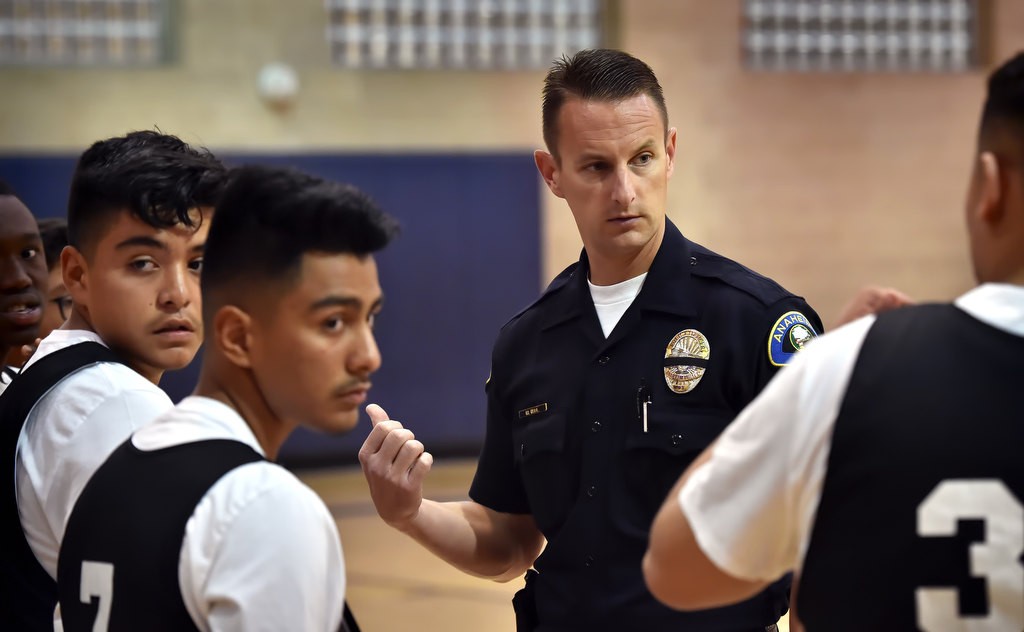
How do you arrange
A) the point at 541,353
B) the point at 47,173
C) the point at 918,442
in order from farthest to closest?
the point at 47,173, the point at 541,353, the point at 918,442

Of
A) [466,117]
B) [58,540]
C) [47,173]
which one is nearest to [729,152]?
[466,117]

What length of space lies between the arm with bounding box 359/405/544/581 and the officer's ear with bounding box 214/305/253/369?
0.73m

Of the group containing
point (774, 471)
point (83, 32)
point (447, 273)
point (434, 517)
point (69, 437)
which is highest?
point (83, 32)

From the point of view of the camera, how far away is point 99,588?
5.69ft

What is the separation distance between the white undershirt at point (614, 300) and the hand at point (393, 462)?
625 mm

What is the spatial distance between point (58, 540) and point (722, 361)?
149cm

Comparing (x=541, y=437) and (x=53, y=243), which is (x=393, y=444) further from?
(x=53, y=243)

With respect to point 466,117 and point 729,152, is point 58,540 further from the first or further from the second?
point 729,152

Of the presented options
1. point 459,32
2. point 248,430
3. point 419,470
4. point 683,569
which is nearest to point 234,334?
point 248,430

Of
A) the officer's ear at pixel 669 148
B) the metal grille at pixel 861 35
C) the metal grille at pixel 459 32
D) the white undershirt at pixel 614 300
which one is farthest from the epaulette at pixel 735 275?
the metal grille at pixel 861 35

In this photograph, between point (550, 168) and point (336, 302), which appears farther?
point (550, 168)

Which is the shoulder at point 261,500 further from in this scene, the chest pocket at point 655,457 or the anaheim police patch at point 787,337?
the anaheim police patch at point 787,337

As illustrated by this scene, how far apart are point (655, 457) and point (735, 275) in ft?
1.67

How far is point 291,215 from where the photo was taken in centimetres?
173
